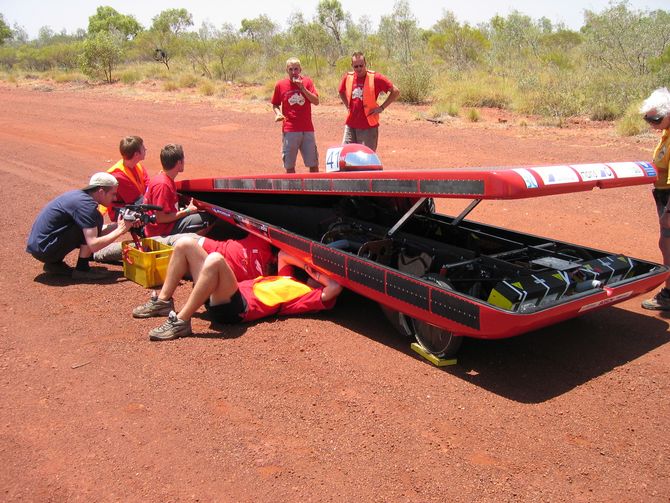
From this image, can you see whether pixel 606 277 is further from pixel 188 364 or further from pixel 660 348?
pixel 188 364

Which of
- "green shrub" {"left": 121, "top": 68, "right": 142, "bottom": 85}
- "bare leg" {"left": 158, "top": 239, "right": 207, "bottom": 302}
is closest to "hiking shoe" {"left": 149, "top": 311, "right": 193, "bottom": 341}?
"bare leg" {"left": 158, "top": 239, "right": 207, "bottom": 302}

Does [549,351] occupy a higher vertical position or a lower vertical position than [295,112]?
lower

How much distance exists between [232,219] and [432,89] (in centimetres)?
1447

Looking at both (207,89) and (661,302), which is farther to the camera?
(207,89)

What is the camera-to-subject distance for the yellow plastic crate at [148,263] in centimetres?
648

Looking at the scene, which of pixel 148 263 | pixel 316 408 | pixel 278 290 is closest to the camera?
pixel 316 408

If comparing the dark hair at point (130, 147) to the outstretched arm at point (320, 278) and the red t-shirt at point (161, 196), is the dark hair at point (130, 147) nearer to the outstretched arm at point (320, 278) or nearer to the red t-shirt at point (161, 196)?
the red t-shirt at point (161, 196)

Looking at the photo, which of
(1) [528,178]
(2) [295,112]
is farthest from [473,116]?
(1) [528,178]

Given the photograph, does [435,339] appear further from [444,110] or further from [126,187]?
[444,110]

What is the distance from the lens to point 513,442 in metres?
3.83

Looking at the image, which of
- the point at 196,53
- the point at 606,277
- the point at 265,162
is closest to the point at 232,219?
the point at 606,277

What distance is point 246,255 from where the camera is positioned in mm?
6215

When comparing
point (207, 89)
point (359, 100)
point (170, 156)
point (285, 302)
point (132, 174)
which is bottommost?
point (285, 302)

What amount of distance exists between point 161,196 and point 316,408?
10.6 feet
